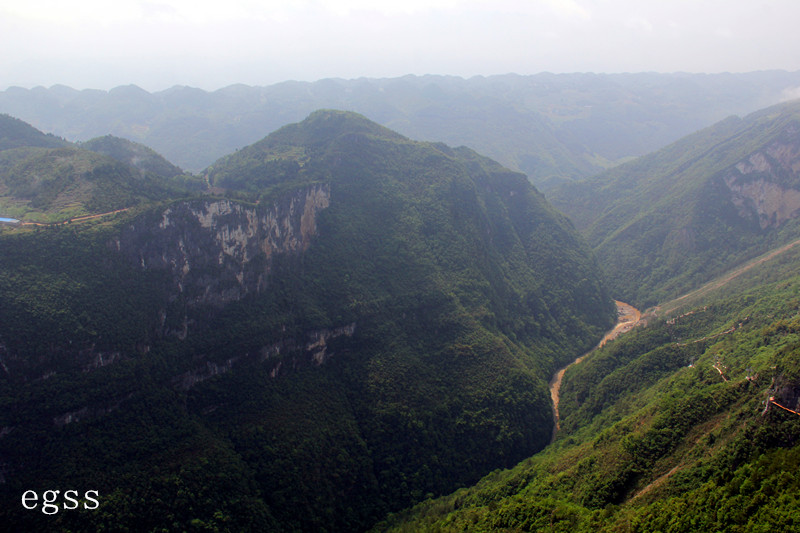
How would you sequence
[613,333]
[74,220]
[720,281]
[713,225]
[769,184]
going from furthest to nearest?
[713,225] < [769,184] < [720,281] < [613,333] < [74,220]

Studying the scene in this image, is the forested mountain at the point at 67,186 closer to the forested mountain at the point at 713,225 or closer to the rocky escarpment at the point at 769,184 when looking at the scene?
the forested mountain at the point at 713,225

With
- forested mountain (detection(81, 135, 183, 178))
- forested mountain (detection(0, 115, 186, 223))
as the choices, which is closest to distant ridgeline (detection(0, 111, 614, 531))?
forested mountain (detection(0, 115, 186, 223))

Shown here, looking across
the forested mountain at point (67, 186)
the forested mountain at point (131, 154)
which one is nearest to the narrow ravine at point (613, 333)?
the forested mountain at point (67, 186)

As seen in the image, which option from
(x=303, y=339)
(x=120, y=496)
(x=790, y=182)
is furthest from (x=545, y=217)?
(x=120, y=496)

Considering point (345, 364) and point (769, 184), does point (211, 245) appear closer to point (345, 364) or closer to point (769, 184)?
point (345, 364)

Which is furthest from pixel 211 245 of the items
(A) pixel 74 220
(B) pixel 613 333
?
(B) pixel 613 333
